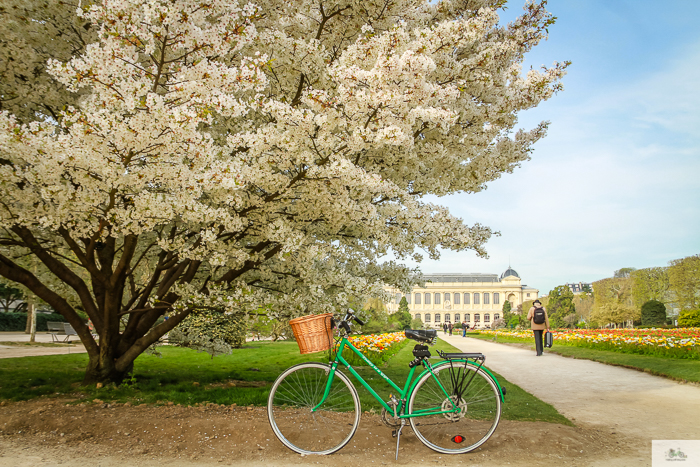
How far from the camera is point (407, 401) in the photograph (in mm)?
4168

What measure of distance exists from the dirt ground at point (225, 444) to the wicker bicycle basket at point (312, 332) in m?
0.96

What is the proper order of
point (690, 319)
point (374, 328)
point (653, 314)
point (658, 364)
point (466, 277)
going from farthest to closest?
point (466, 277) < point (653, 314) < point (374, 328) < point (690, 319) < point (658, 364)

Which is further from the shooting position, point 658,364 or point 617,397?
point 658,364

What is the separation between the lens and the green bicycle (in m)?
4.15

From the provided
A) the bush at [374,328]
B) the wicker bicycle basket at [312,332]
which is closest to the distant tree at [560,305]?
the bush at [374,328]

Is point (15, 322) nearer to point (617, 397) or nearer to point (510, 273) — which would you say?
point (617, 397)

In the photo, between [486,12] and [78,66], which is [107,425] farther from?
[486,12]

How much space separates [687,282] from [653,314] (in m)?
4.22

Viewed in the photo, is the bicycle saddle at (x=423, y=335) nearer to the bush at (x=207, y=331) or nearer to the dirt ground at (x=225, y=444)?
the dirt ground at (x=225, y=444)

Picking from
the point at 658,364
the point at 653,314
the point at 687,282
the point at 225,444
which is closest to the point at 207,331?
the point at 225,444

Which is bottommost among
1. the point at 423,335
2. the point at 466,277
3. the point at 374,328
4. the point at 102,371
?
the point at 374,328

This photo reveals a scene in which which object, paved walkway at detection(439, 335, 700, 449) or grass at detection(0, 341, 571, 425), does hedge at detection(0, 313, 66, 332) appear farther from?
paved walkway at detection(439, 335, 700, 449)

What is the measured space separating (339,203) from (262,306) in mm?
1961

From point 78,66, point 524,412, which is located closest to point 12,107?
point 78,66
